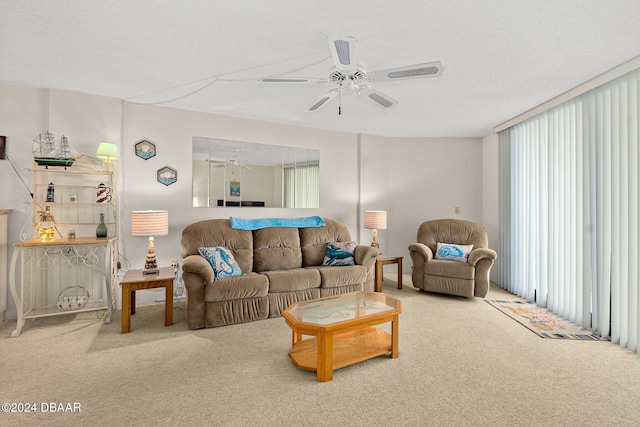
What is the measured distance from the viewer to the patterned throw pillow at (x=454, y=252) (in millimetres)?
4195

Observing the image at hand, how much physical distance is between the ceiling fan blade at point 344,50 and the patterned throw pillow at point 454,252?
3080 mm

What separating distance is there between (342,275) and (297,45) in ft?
8.13

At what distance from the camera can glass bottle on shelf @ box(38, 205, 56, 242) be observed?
3.07 m

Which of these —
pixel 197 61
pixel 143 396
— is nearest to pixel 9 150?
pixel 197 61

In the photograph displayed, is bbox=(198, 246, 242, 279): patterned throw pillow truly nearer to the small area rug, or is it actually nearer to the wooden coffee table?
the wooden coffee table

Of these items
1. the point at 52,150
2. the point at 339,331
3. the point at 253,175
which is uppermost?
the point at 52,150

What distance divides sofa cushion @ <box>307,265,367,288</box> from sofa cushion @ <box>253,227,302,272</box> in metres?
0.36

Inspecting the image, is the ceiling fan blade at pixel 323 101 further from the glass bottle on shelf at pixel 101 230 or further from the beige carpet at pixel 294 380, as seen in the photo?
the glass bottle on shelf at pixel 101 230

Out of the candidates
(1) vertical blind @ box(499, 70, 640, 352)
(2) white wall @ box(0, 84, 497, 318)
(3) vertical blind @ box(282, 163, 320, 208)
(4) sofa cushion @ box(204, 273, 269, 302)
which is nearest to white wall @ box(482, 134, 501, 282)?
(2) white wall @ box(0, 84, 497, 318)

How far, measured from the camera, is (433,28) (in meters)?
2.16

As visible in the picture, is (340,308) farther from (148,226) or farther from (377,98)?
(148,226)

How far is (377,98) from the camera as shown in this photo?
8.08 ft

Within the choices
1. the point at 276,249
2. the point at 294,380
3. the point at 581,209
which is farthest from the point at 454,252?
the point at 294,380

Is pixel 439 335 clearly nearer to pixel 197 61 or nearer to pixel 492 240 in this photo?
pixel 492 240
